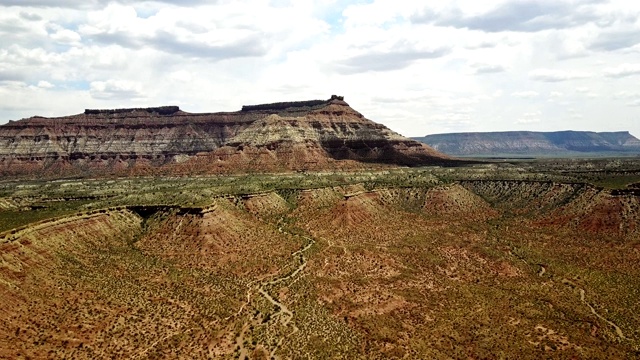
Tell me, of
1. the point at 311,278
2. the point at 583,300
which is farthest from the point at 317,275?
the point at 583,300

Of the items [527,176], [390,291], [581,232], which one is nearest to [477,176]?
[527,176]

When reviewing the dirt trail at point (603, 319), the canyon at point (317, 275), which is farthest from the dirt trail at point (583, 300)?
the canyon at point (317, 275)

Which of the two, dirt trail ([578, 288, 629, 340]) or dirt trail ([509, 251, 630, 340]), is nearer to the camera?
dirt trail ([578, 288, 629, 340])

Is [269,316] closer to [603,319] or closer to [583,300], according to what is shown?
[603,319]

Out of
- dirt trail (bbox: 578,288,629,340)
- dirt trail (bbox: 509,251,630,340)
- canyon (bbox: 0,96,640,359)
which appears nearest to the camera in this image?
canyon (bbox: 0,96,640,359)

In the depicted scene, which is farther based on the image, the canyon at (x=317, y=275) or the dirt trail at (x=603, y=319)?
the dirt trail at (x=603, y=319)

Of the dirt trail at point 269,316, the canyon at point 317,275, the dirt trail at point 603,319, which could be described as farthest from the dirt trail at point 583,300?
the dirt trail at point 269,316

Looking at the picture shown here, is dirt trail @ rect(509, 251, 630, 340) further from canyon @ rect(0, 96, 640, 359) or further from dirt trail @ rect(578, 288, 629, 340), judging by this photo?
canyon @ rect(0, 96, 640, 359)

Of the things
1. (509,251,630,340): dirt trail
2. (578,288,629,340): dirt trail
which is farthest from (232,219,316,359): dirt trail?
(509,251,630,340): dirt trail

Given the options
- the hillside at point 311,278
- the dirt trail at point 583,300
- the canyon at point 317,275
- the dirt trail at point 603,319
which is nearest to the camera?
the hillside at point 311,278

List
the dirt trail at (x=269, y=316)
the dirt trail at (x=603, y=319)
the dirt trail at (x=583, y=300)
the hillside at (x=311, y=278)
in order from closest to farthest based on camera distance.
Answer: the dirt trail at (x=269, y=316) → the hillside at (x=311, y=278) → the dirt trail at (x=603, y=319) → the dirt trail at (x=583, y=300)

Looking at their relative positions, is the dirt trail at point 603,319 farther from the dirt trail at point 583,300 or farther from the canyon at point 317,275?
the canyon at point 317,275
